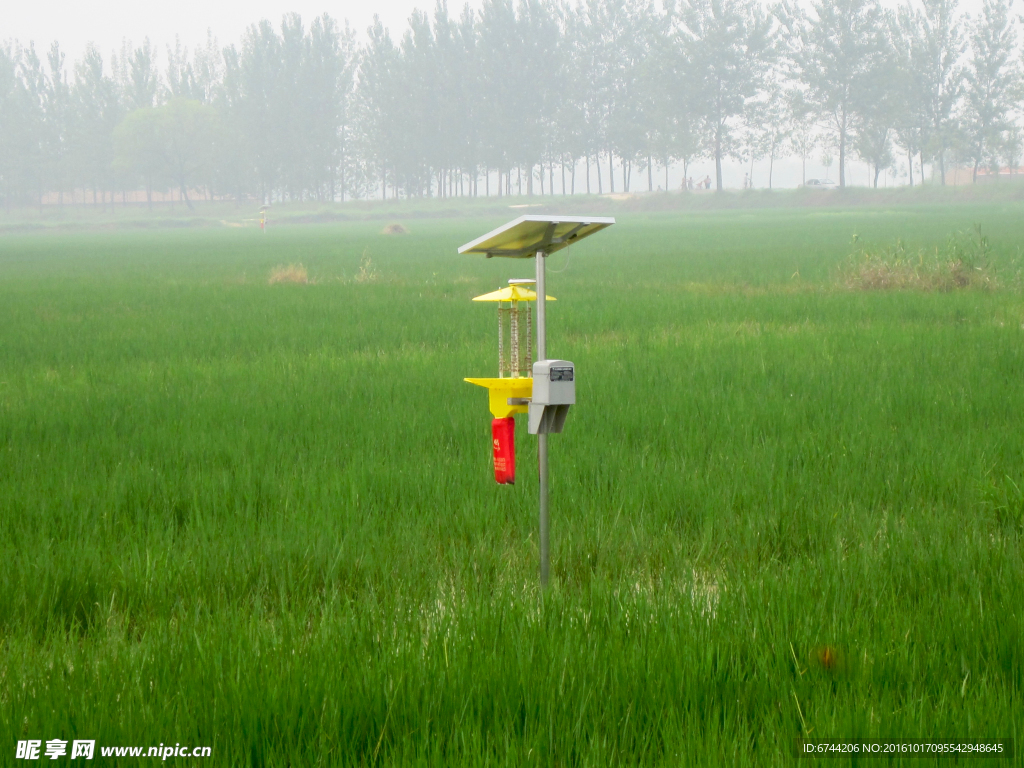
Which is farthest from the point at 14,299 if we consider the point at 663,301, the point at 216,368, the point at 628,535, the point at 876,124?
the point at 876,124

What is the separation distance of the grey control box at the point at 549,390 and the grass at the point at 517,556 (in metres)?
0.61

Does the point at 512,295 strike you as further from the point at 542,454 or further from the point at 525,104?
the point at 525,104

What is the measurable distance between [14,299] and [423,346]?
10531 millimetres

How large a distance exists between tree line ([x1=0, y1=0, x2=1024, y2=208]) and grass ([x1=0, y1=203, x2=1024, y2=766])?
70.6 m

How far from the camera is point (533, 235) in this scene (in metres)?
3.41

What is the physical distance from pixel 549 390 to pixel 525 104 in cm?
8544

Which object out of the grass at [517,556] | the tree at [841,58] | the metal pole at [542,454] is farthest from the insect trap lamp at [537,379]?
the tree at [841,58]

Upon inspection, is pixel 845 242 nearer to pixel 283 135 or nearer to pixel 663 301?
pixel 663 301

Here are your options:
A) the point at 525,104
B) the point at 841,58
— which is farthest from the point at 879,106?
the point at 525,104

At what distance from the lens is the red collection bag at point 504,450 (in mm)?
3357

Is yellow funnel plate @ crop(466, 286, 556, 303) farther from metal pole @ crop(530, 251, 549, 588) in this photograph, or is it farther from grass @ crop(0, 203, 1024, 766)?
grass @ crop(0, 203, 1024, 766)

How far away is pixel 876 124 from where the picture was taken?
2876 inches

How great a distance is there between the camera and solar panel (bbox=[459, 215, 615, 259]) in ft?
10.6

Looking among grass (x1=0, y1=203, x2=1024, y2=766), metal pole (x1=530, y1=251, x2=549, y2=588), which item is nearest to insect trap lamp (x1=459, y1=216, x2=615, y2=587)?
metal pole (x1=530, y1=251, x2=549, y2=588)
